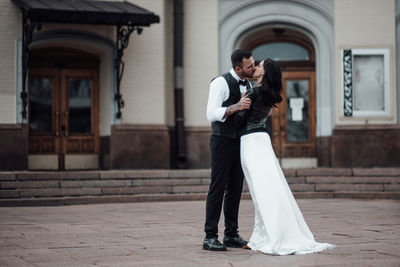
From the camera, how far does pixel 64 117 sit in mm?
18250

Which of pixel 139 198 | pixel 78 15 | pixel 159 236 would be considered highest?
pixel 78 15

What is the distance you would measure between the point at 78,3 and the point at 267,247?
11.5 m

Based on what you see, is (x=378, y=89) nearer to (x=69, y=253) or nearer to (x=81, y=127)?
(x=81, y=127)

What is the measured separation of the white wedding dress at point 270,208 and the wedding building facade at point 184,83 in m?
10.6

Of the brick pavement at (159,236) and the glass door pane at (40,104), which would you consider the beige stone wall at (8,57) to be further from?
the brick pavement at (159,236)

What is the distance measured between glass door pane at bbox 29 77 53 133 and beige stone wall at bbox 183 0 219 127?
3538mm

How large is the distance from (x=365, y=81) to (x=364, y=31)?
50.5 inches

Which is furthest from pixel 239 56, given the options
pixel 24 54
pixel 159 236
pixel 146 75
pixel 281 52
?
pixel 281 52

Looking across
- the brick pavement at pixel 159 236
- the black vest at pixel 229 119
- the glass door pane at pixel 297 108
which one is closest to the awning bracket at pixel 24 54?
the brick pavement at pixel 159 236

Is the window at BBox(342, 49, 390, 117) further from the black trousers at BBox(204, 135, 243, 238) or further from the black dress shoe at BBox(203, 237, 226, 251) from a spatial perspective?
the black dress shoe at BBox(203, 237, 226, 251)

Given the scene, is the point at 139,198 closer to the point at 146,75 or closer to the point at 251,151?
the point at 146,75

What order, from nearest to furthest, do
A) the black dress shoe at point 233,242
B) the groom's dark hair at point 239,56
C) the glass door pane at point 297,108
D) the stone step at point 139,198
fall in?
the groom's dark hair at point 239,56, the black dress shoe at point 233,242, the stone step at point 139,198, the glass door pane at point 297,108

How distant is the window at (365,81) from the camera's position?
711 inches

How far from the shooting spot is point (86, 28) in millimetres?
17281
